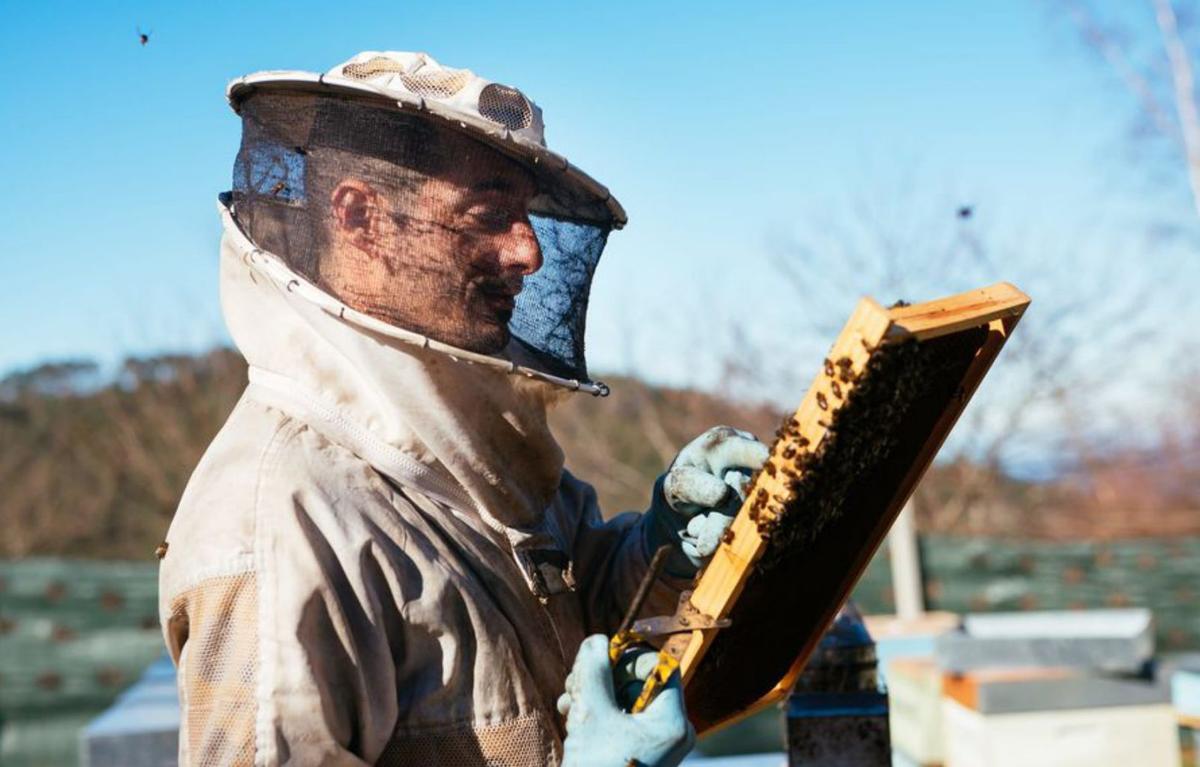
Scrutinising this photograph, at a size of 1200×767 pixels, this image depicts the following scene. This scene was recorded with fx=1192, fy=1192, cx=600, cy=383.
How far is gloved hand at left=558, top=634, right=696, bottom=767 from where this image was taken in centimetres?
185

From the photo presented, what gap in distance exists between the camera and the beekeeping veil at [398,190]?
6.97 ft

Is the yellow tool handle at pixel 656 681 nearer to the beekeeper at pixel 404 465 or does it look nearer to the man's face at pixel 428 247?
the beekeeper at pixel 404 465

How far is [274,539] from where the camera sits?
1.84m

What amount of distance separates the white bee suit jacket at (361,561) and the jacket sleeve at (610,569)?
17 centimetres

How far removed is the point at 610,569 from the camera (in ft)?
8.38

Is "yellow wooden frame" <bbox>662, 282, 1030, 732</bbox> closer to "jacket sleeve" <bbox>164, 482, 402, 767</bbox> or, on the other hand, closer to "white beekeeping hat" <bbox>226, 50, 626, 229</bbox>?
"jacket sleeve" <bbox>164, 482, 402, 767</bbox>

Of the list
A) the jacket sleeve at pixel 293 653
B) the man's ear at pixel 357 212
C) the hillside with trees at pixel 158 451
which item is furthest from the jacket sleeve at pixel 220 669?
the hillside with trees at pixel 158 451

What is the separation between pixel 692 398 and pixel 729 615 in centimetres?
1168

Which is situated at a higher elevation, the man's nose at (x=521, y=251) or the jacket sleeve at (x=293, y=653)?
the man's nose at (x=521, y=251)

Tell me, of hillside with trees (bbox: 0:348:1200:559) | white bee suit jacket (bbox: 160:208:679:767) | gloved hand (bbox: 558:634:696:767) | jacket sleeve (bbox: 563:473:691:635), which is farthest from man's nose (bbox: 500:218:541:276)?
hillside with trees (bbox: 0:348:1200:559)

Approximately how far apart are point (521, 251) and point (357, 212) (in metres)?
0.33

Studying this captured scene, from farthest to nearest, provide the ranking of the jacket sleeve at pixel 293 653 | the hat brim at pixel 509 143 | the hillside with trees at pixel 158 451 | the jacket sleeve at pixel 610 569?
the hillside with trees at pixel 158 451, the jacket sleeve at pixel 610 569, the hat brim at pixel 509 143, the jacket sleeve at pixel 293 653

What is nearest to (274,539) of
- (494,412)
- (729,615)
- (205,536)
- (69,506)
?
(205,536)

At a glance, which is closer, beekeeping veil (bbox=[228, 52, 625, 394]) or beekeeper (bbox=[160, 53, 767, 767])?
beekeeper (bbox=[160, 53, 767, 767])
